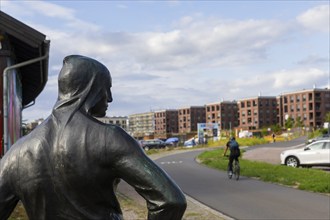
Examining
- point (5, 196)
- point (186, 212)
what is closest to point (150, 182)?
point (5, 196)

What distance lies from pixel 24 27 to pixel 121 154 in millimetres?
9658

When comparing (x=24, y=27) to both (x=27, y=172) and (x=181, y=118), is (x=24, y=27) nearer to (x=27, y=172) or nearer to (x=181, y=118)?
(x=27, y=172)

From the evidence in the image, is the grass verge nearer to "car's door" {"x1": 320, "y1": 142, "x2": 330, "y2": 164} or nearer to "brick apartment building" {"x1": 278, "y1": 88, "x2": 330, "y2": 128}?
"car's door" {"x1": 320, "y1": 142, "x2": 330, "y2": 164}

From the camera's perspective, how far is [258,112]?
144m

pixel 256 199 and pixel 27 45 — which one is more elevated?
pixel 27 45

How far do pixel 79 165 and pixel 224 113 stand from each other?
155m

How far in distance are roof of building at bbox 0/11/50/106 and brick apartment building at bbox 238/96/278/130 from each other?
131387mm

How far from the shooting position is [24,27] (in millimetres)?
10781

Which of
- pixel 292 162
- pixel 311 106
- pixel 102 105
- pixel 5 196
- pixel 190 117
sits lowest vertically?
pixel 292 162

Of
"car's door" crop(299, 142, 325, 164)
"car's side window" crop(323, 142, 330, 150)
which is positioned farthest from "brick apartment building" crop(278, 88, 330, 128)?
"car's side window" crop(323, 142, 330, 150)

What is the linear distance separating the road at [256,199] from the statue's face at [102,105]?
888cm

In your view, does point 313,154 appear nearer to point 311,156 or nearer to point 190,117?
point 311,156

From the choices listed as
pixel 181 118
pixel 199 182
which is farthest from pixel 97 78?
pixel 181 118

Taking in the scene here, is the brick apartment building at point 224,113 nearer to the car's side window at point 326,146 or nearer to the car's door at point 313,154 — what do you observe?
the car's door at point 313,154
